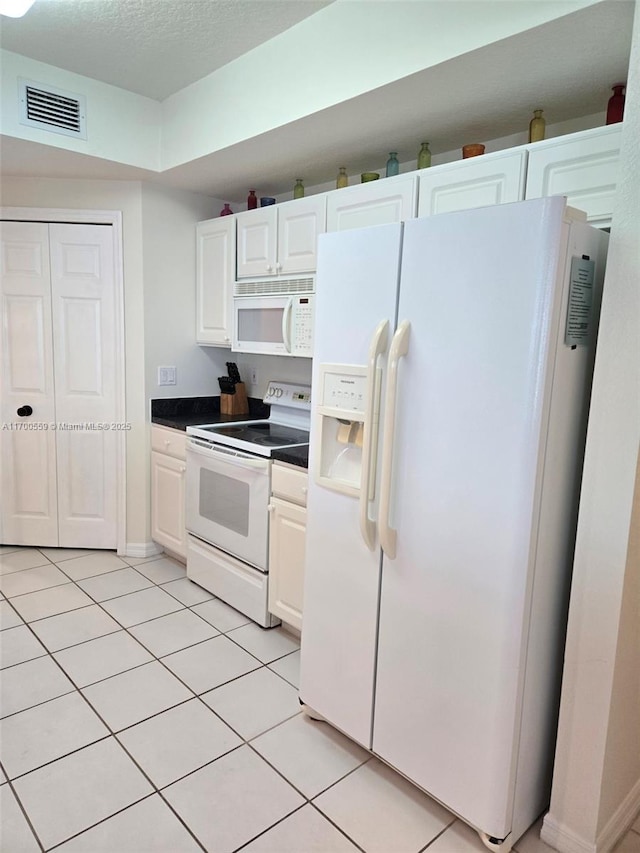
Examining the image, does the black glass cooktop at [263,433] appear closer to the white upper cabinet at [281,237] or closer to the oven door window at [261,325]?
the oven door window at [261,325]

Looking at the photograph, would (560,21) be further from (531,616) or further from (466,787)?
Answer: (466,787)

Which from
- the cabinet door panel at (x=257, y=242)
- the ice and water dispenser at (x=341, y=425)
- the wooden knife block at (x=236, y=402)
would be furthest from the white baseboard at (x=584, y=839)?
the wooden knife block at (x=236, y=402)

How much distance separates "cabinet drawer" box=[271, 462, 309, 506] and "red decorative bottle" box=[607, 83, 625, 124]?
5.78ft

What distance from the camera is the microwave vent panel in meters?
2.99

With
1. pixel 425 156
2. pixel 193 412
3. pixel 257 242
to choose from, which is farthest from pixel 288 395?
pixel 425 156

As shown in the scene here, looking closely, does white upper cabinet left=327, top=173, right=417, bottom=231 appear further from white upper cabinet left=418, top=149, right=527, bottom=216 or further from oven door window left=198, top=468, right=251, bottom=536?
oven door window left=198, top=468, right=251, bottom=536

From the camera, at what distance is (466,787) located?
1.64 metres

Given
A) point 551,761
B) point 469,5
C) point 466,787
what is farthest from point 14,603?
point 469,5

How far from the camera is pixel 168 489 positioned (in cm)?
355

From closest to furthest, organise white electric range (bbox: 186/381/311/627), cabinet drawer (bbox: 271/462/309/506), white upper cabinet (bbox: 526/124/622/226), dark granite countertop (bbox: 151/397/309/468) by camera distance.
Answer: white upper cabinet (bbox: 526/124/622/226)
cabinet drawer (bbox: 271/462/309/506)
white electric range (bbox: 186/381/311/627)
dark granite countertop (bbox: 151/397/309/468)

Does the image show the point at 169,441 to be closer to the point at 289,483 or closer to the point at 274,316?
the point at 274,316

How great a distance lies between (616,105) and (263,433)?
7.13 feet

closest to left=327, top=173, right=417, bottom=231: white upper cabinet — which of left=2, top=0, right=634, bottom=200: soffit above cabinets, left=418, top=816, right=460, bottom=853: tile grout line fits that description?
left=2, top=0, right=634, bottom=200: soffit above cabinets

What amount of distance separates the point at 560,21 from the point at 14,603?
348 centimetres
